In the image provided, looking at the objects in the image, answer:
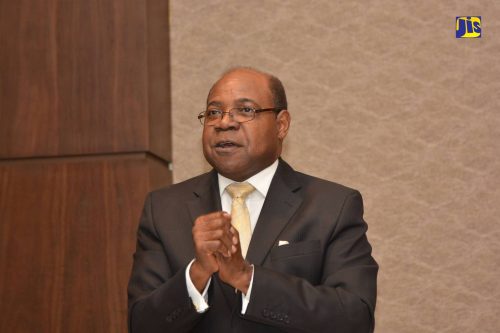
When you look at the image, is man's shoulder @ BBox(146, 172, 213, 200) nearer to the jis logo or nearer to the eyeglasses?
the eyeglasses

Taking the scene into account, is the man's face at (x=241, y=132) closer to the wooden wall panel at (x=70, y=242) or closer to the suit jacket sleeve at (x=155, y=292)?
the suit jacket sleeve at (x=155, y=292)

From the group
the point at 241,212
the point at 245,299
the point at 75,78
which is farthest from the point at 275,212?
the point at 75,78

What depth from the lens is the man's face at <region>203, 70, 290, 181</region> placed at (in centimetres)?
226

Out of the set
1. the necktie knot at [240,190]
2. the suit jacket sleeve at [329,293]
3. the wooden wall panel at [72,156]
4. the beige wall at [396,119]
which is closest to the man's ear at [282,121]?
the necktie knot at [240,190]

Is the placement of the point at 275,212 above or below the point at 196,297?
above

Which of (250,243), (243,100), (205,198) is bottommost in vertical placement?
(250,243)

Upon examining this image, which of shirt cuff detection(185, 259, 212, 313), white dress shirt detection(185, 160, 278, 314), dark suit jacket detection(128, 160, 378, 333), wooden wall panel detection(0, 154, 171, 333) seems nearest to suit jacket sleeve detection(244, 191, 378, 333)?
dark suit jacket detection(128, 160, 378, 333)

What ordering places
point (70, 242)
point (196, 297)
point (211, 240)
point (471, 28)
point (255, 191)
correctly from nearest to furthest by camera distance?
point (211, 240) → point (196, 297) → point (255, 191) → point (70, 242) → point (471, 28)

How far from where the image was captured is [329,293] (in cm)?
200

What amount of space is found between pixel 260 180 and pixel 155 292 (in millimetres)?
519

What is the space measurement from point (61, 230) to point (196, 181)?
101 cm

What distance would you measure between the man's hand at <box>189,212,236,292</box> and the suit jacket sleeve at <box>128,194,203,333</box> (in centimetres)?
9

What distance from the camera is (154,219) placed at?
2.28 meters

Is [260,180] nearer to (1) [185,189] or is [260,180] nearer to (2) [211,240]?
(1) [185,189]
